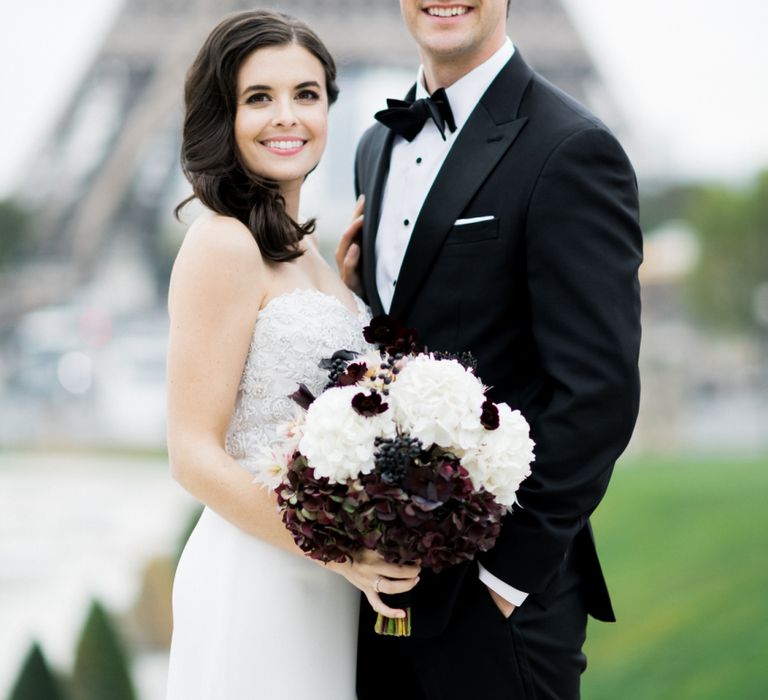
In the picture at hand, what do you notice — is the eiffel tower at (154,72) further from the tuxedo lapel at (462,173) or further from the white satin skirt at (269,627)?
the white satin skirt at (269,627)

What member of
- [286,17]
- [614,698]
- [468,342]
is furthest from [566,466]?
[614,698]

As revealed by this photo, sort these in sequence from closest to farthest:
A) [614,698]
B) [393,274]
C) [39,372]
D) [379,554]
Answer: [379,554]
[393,274]
[614,698]
[39,372]

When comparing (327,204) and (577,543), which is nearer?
Answer: (577,543)

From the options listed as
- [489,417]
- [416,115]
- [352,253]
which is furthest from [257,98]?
[489,417]

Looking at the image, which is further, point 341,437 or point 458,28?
point 458,28

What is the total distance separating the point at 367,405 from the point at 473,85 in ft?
3.44

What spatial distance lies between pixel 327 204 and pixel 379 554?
29.2m

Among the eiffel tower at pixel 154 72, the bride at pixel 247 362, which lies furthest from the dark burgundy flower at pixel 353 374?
the eiffel tower at pixel 154 72

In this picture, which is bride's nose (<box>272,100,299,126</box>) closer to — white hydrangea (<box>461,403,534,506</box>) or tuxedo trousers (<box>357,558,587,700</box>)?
white hydrangea (<box>461,403,534,506</box>)

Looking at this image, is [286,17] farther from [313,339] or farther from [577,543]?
[577,543]

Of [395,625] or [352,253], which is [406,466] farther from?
[352,253]

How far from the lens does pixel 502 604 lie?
2.42 meters

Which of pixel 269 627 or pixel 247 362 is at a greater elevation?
pixel 247 362

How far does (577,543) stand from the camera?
2.66 m
